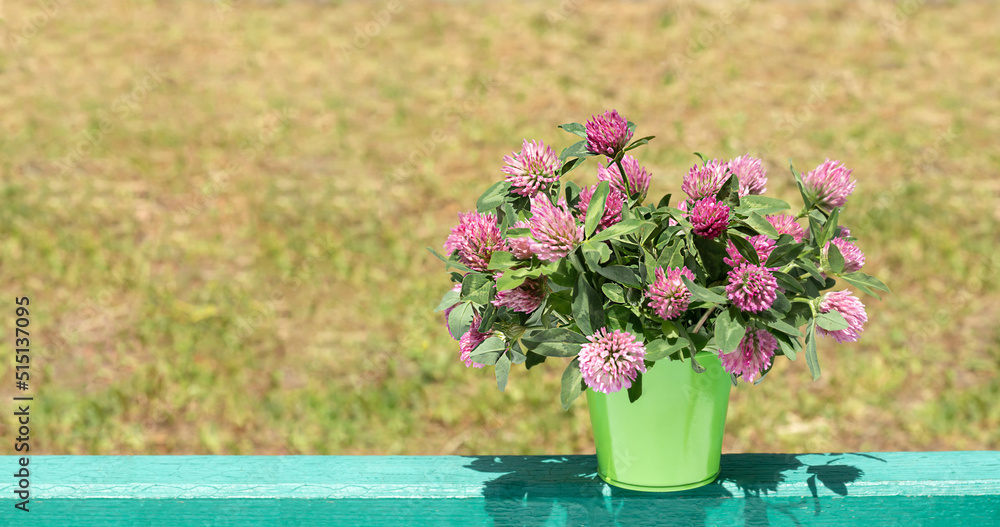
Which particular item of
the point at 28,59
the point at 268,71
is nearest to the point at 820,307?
the point at 268,71

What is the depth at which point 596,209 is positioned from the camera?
1171mm

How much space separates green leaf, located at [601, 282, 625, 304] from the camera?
3.95ft

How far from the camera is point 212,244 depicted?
13.8ft

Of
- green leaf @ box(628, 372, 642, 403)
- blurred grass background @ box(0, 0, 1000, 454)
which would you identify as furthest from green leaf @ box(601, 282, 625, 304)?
blurred grass background @ box(0, 0, 1000, 454)

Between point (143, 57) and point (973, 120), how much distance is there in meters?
5.38

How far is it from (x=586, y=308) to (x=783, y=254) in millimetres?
278

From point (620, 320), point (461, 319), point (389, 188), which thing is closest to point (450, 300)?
point (461, 319)

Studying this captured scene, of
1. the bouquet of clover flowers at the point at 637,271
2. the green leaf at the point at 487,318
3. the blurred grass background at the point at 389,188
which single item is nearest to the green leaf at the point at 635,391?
the bouquet of clover flowers at the point at 637,271

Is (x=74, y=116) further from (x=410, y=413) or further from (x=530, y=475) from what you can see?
(x=530, y=475)

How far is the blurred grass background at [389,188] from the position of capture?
321cm

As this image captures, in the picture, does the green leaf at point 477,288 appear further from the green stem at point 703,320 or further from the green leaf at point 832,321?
the green leaf at point 832,321

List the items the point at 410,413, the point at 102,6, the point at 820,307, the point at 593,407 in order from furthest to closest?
the point at 102,6 → the point at 410,413 → the point at 593,407 → the point at 820,307

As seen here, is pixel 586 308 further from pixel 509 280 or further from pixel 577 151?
pixel 577 151

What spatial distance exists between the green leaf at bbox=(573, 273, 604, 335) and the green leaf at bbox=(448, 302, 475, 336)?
0.17 meters
